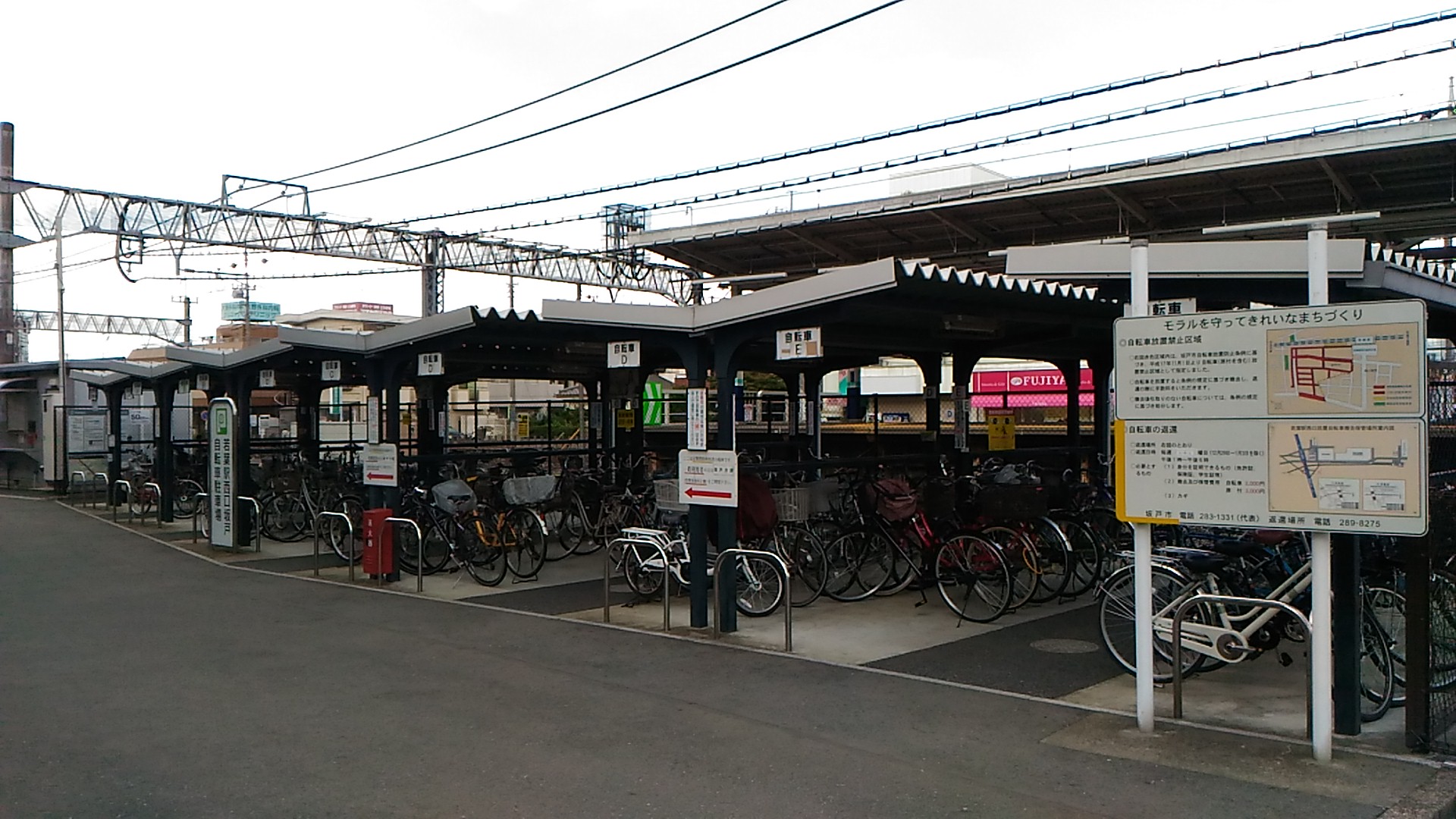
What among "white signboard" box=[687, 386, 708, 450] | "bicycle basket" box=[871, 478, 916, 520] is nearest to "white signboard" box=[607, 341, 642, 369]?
"white signboard" box=[687, 386, 708, 450]

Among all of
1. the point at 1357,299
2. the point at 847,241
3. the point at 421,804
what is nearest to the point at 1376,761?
the point at 1357,299

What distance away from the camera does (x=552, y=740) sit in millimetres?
5543

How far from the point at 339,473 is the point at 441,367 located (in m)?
5.70

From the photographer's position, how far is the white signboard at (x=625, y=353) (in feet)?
29.0

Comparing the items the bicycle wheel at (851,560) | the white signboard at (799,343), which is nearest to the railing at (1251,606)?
the white signboard at (799,343)

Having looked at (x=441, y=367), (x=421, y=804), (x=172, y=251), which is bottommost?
(x=421, y=804)

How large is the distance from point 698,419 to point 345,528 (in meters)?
6.04

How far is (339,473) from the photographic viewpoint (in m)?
15.3

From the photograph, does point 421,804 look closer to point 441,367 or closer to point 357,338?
point 441,367

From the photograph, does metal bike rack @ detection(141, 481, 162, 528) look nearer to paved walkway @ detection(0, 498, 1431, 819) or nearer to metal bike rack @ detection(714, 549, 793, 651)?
paved walkway @ detection(0, 498, 1431, 819)

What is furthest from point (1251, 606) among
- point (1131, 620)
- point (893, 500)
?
point (893, 500)

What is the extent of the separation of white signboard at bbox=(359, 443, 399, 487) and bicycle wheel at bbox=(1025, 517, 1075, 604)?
6125mm

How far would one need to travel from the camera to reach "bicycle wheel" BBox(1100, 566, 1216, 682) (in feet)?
20.9

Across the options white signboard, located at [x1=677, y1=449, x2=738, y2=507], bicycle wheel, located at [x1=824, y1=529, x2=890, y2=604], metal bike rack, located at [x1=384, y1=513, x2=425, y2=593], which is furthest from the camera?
metal bike rack, located at [x1=384, y1=513, x2=425, y2=593]
